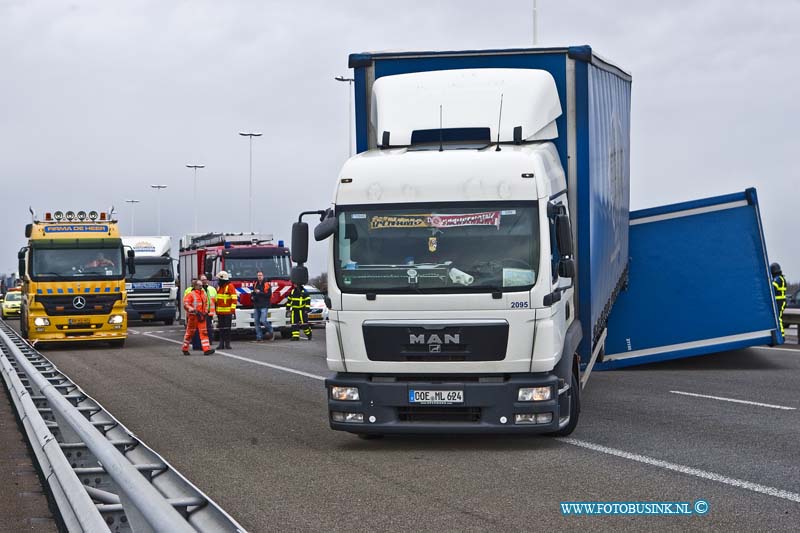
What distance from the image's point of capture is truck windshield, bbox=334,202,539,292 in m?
9.71

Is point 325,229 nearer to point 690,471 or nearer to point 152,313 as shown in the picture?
point 690,471

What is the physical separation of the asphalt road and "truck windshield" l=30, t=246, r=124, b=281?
32.1 ft

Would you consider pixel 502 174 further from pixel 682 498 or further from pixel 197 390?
pixel 197 390

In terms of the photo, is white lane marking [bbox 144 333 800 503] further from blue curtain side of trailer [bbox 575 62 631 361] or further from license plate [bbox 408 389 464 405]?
blue curtain side of trailer [bbox 575 62 631 361]

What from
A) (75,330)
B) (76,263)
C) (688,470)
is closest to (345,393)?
(688,470)

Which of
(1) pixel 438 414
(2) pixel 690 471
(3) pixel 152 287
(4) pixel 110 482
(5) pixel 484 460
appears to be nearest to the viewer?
(4) pixel 110 482

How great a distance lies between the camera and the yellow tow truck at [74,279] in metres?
25.8

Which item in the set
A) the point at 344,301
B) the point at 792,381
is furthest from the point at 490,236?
the point at 792,381

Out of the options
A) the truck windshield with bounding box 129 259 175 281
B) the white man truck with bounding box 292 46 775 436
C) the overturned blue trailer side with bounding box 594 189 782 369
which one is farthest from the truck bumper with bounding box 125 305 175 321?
the white man truck with bounding box 292 46 775 436

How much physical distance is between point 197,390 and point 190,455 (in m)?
6.08

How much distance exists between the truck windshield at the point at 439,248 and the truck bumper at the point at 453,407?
0.80 metres

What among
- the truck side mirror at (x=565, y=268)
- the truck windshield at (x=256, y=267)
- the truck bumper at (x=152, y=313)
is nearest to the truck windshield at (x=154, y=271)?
the truck bumper at (x=152, y=313)

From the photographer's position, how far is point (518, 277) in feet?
31.8

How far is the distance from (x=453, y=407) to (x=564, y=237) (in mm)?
1716
